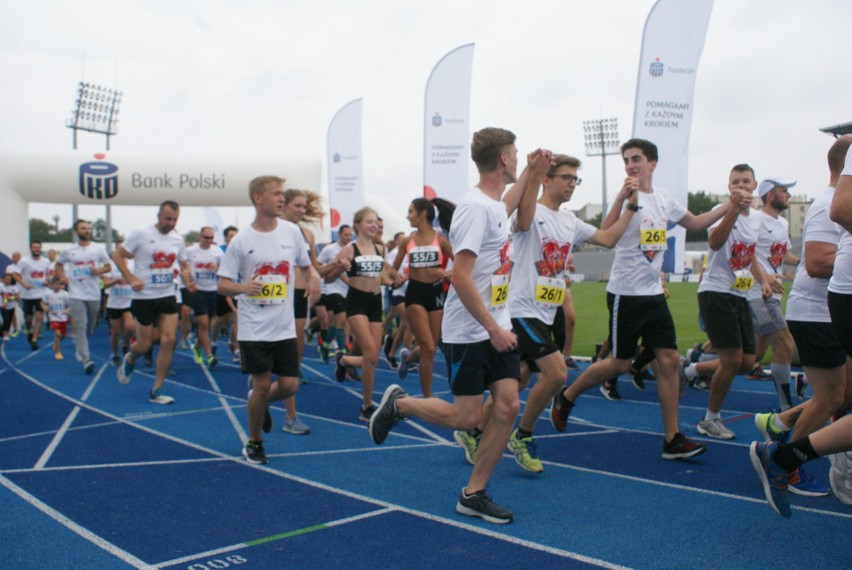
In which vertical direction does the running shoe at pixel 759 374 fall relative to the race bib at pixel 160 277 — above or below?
below

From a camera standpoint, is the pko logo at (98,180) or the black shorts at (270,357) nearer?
the black shorts at (270,357)

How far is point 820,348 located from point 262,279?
3.51 m

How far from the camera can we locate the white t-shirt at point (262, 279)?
517cm

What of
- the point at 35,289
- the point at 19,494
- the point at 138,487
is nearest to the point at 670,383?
the point at 138,487

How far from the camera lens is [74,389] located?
29.9ft

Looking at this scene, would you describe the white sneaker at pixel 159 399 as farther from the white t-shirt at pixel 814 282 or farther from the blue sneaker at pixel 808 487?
the white t-shirt at pixel 814 282

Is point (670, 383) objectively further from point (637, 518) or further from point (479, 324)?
point (479, 324)

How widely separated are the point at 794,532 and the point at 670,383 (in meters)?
1.52

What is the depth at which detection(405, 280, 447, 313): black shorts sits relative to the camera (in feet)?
22.4

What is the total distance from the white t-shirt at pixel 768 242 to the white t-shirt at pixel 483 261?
3436 mm

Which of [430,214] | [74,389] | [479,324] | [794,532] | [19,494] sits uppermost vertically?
[430,214]

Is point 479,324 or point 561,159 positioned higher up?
point 561,159

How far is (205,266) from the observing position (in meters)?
12.1

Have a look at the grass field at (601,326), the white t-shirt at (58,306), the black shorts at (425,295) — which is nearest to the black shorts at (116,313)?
the white t-shirt at (58,306)
